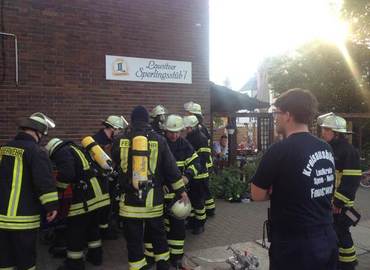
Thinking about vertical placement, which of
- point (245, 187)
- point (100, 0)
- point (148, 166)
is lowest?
point (245, 187)

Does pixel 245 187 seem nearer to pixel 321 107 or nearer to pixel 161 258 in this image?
pixel 161 258

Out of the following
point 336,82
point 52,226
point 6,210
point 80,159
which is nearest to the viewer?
point 6,210

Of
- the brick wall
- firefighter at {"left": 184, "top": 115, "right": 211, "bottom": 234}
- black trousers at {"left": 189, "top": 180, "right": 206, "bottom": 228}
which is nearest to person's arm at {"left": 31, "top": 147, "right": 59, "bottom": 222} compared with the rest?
firefighter at {"left": 184, "top": 115, "right": 211, "bottom": 234}

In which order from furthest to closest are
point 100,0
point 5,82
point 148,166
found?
point 100,0
point 5,82
point 148,166

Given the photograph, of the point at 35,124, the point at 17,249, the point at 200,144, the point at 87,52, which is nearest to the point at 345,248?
the point at 200,144

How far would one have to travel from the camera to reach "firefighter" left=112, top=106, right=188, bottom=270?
4.22 meters

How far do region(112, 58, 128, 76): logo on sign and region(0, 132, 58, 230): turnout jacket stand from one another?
4.59m

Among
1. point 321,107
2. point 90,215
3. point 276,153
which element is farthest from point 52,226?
point 321,107

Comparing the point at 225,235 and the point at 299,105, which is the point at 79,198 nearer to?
the point at 225,235

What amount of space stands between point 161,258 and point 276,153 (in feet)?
7.16

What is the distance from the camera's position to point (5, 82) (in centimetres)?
740

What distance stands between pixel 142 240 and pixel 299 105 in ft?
7.77

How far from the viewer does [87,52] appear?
820 cm

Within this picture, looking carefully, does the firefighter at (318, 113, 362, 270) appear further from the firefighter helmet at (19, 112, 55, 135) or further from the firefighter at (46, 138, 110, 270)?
the firefighter helmet at (19, 112, 55, 135)
